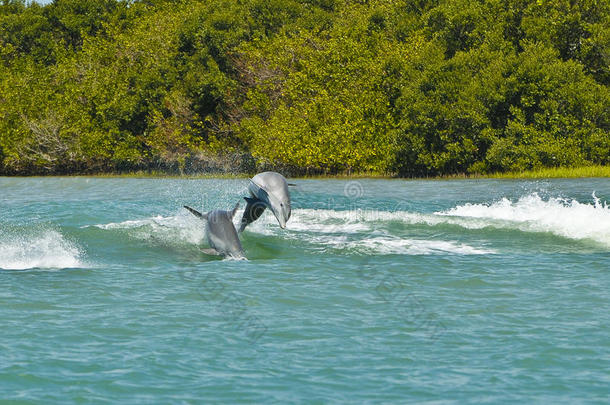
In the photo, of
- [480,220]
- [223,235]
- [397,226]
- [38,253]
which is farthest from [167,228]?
[480,220]

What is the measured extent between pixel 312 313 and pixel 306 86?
45416mm

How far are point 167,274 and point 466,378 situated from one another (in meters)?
7.04

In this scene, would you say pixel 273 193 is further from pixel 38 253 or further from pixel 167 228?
pixel 167 228

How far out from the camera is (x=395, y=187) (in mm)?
38656

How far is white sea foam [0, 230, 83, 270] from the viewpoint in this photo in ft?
48.6

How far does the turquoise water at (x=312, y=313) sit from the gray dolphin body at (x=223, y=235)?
0.35 meters

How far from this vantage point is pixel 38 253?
15.8 meters

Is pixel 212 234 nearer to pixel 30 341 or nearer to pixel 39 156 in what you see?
pixel 30 341

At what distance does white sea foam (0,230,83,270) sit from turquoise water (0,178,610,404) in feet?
0.22

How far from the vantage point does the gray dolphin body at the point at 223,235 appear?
1589 cm

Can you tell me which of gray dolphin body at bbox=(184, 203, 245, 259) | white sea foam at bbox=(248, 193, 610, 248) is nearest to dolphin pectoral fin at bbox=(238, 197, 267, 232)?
gray dolphin body at bbox=(184, 203, 245, 259)

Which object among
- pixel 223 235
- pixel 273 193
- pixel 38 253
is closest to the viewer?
pixel 273 193

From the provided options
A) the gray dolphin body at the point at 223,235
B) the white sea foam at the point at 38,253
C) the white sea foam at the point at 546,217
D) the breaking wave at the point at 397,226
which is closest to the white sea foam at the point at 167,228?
the breaking wave at the point at 397,226

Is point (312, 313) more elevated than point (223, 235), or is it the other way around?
point (223, 235)
